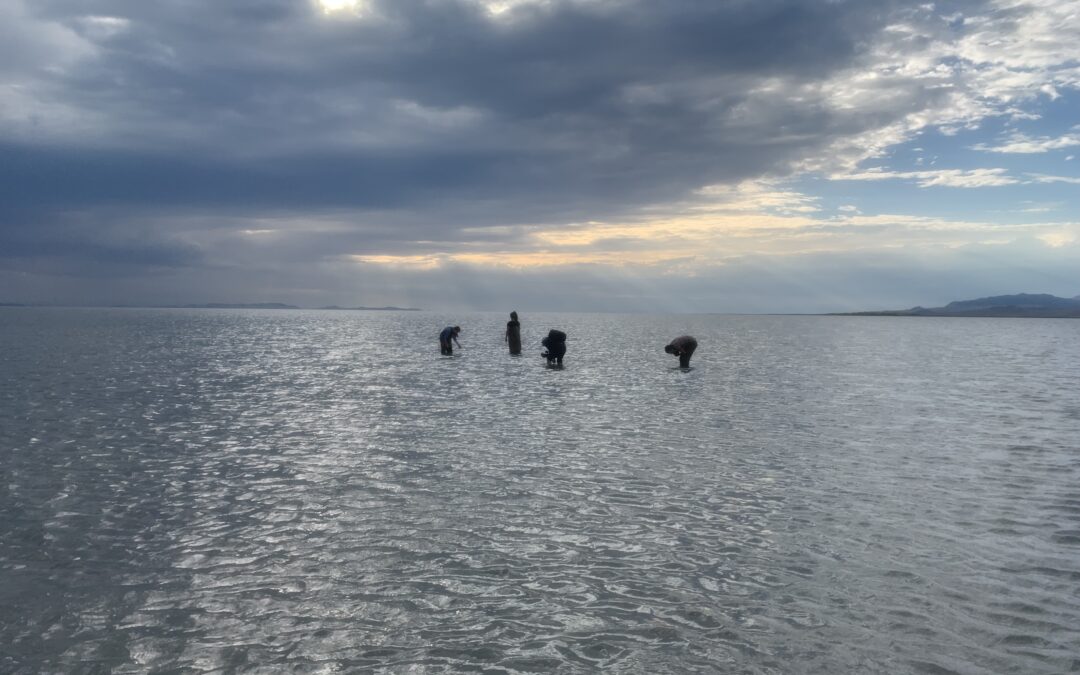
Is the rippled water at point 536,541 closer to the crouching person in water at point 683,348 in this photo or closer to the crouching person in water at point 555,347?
the crouching person in water at point 555,347

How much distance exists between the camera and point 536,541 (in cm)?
1055

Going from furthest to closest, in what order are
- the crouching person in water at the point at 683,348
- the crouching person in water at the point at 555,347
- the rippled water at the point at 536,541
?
the crouching person in water at the point at 683,348 → the crouching person in water at the point at 555,347 → the rippled water at the point at 536,541

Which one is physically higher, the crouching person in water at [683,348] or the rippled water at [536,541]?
the crouching person in water at [683,348]

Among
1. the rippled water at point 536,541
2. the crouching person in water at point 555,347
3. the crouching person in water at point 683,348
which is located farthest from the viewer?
the crouching person in water at point 683,348

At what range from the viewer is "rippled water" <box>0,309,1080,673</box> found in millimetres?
7258

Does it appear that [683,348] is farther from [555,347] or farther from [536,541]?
[536,541]

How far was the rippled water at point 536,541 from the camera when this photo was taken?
7258mm

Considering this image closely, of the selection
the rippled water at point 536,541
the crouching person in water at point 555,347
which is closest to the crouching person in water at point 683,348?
the crouching person in water at point 555,347

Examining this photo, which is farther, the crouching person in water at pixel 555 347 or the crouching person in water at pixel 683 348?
the crouching person in water at pixel 683 348

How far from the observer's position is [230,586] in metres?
8.77

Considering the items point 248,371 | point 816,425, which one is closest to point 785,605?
point 816,425

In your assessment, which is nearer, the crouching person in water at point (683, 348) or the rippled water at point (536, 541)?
the rippled water at point (536, 541)

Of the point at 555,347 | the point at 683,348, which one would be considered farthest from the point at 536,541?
the point at 683,348

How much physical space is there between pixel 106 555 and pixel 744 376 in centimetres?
3501
